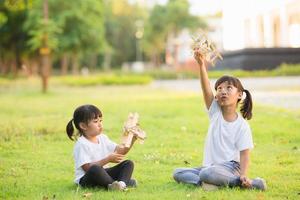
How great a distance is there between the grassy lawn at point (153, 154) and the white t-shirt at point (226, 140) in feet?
1.20

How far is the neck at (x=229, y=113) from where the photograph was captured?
611cm

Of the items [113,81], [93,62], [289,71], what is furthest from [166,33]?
[289,71]

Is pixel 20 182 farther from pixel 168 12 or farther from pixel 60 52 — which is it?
pixel 168 12

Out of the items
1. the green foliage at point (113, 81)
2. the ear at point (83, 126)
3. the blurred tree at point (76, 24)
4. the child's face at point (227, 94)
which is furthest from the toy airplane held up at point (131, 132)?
the blurred tree at point (76, 24)

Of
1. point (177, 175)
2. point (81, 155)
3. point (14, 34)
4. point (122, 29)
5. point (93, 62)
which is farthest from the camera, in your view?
point (122, 29)

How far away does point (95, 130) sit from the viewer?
20.2ft

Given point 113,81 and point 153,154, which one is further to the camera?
point 113,81

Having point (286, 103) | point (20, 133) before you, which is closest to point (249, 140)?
Result: point (20, 133)

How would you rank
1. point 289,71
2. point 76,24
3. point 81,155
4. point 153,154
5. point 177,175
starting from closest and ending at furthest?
point 81,155 < point 177,175 < point 153,154 < point 289,71 < point 76,24

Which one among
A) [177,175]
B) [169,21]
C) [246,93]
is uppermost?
[169,21]

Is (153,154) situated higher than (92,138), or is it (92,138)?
(92,138)

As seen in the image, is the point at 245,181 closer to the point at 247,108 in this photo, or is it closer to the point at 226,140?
the point at 226,140

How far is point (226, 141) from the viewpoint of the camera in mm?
6020

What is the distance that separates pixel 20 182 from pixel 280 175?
8.35ft
